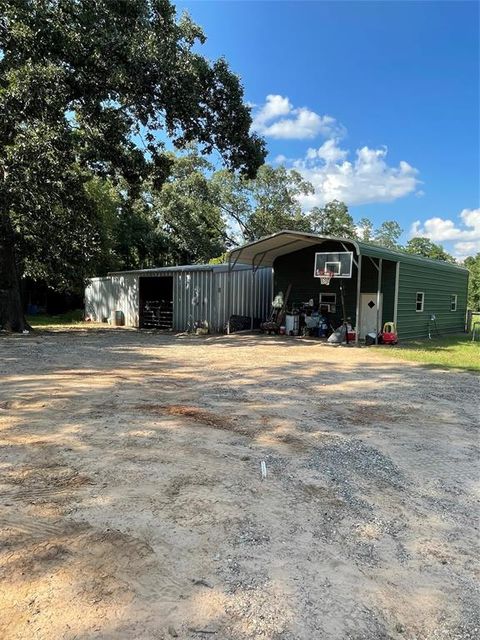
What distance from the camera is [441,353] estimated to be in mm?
12641

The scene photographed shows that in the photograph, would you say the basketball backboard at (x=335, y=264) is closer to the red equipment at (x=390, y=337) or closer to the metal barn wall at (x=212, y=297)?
the red equipment at (x=390, y=337)

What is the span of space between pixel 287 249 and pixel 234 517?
1499cm

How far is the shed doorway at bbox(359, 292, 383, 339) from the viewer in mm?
15898

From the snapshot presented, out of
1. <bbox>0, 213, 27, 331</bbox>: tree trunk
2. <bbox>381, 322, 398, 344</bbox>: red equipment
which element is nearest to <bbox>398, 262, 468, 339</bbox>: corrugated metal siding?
<bbox>381, 322, 398, 344</bbox>: red equipment

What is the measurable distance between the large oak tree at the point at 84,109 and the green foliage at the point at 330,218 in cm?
1905

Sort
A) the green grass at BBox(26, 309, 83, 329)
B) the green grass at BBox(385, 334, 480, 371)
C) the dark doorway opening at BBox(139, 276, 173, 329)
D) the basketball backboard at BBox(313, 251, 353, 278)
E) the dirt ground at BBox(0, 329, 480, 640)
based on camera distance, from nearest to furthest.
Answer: the dirt ground at BBox(0, 329, 480, 640)
the green grass at BBox(385, 334, 480, 371)
the basketball backboard at BBox(313, 251, 353, 278)
the dark doorway opening at BBox(139, 276, 173, 329)
the green grass at BBox(26, 309, 83, 329)

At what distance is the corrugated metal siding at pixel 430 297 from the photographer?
53.2 ft

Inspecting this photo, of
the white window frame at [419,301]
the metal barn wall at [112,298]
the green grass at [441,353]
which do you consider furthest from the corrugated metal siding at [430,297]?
the metal barn wall at [112,298]

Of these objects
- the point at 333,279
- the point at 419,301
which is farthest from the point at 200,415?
the point at 419,301

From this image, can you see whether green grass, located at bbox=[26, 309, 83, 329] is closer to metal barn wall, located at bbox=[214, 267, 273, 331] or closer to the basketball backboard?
metal barn wall, located at bbox=[214, 267, 273, 331]

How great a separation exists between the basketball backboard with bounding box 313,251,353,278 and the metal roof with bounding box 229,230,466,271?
379 mm

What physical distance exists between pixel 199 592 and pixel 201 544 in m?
0.42

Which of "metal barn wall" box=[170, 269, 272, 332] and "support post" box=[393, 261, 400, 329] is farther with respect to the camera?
"metal barn wall" box=[170, 269, 272, 332]

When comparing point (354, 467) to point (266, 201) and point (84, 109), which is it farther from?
point (266, 201)
